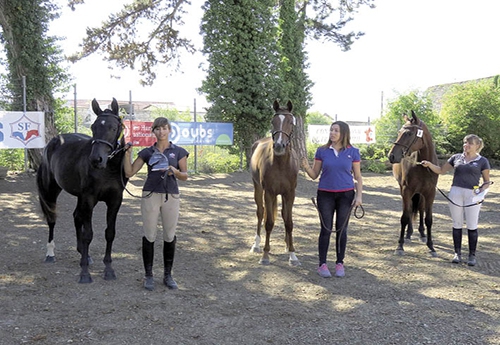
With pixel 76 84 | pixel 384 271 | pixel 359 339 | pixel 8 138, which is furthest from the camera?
pixel 76 84

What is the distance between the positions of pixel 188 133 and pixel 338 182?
1158cm

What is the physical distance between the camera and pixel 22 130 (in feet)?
43.8

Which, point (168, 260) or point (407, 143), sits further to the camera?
point (407, 143)

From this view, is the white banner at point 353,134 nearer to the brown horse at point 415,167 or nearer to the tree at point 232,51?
the tree at point 232,51

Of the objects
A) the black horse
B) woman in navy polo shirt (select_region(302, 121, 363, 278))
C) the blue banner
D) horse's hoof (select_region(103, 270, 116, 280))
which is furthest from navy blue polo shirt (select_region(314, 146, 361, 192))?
the blue banner

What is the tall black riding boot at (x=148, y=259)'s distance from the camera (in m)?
4.75

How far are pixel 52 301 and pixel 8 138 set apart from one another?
10298 millimetres

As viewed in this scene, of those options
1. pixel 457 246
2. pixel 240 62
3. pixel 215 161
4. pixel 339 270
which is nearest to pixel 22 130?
pixel 215 161

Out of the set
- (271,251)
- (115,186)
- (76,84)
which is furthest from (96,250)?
(76,84)

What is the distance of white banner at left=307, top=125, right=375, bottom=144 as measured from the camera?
63.1 ft

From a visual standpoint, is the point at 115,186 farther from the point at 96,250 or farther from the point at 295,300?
the point at 295,300

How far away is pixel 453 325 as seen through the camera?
3932 millimetres

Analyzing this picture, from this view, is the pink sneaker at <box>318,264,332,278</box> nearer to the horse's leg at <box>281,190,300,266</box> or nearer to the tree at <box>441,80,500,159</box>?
the horse's leg at <box>281,190,300,266</box>

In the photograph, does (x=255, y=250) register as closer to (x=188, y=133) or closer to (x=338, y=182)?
(x=338, y=182)
